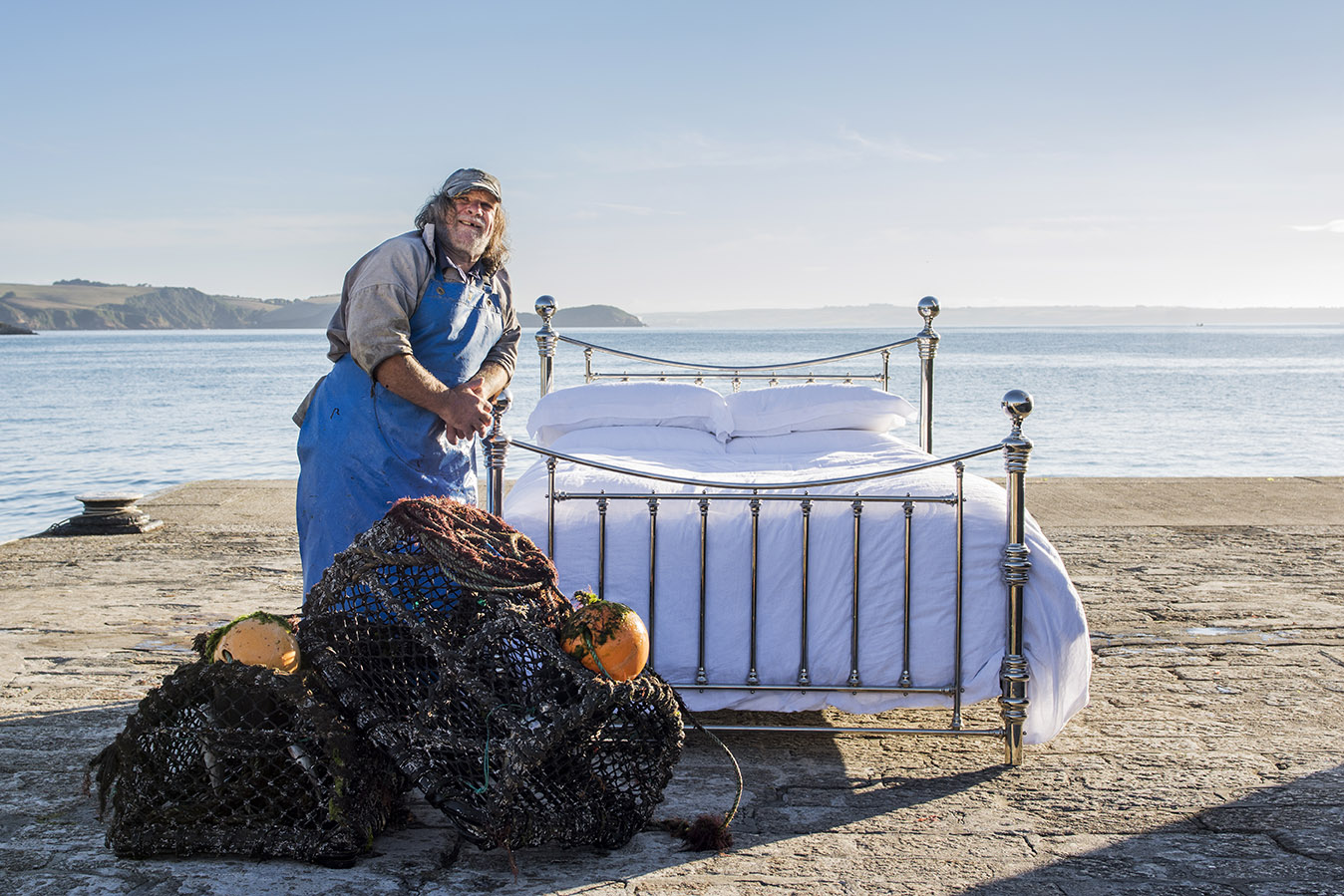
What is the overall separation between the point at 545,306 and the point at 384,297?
3.27m

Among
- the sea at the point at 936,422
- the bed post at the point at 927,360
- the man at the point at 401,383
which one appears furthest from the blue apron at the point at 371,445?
the sea at the point at 936,422

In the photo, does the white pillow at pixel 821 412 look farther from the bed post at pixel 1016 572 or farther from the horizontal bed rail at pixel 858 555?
the bed post at pixel 1016 572

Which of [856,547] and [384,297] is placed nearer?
→ [384,297]

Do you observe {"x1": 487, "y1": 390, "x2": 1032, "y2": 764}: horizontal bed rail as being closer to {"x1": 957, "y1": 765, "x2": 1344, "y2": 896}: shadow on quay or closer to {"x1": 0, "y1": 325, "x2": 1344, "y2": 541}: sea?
{"x1": 957, "y1": 765, "x2": 1344, "y2": 896}: shadow on quay

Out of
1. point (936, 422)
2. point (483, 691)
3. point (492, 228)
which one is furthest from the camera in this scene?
point (936, 422)

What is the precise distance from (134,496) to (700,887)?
21.1ft

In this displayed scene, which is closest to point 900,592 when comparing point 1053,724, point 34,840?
point 1053,724

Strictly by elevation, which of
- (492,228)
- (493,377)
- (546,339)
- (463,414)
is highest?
(492,228)

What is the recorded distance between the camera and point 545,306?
645 centimetres

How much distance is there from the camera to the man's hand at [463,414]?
128 inches

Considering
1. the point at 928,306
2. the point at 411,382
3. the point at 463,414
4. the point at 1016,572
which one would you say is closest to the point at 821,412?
the point at 928,306

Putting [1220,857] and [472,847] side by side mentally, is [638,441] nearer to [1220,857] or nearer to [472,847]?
[472,847]

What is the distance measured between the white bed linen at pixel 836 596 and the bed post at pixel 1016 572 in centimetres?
6

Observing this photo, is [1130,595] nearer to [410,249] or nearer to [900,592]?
[900,592]
